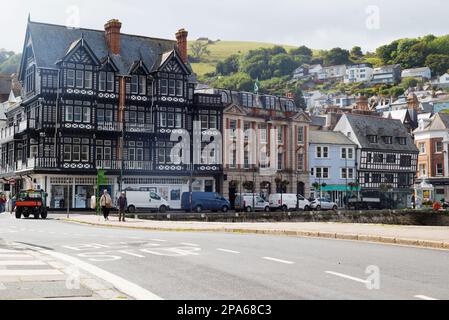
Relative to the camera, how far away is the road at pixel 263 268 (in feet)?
33.2

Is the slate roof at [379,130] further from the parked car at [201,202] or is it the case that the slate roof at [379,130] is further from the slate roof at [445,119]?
the parked car at [201,202]

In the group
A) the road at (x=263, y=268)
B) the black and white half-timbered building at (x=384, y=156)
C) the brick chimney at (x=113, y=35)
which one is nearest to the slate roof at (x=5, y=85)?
the brick chimney at (x=113, y=35)

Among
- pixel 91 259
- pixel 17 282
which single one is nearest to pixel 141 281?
pixel 17 282

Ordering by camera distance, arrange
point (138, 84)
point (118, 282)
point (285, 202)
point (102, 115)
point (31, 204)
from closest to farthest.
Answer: point (118, 282), point (31, 204), point (102, 115), point (285, 202), point (138, 84)

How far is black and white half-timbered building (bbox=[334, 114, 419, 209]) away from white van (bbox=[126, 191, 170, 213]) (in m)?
35.3

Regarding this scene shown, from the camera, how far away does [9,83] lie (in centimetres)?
9462

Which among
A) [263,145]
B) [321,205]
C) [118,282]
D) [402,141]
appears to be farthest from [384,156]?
[118,282]

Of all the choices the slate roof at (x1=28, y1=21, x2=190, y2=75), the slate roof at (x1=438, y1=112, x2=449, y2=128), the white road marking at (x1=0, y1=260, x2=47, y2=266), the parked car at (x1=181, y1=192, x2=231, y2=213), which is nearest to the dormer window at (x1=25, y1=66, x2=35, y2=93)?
the slate roof at (x1=28, y1=21, x2=190, y2=75)

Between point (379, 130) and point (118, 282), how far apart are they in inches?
3295

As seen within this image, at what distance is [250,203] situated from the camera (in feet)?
217

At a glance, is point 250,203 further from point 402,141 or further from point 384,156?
point 402,141

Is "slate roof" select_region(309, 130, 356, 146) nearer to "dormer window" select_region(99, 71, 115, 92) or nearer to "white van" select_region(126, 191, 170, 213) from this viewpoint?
"dormer window" select_region(99, 71, 115, 92)
